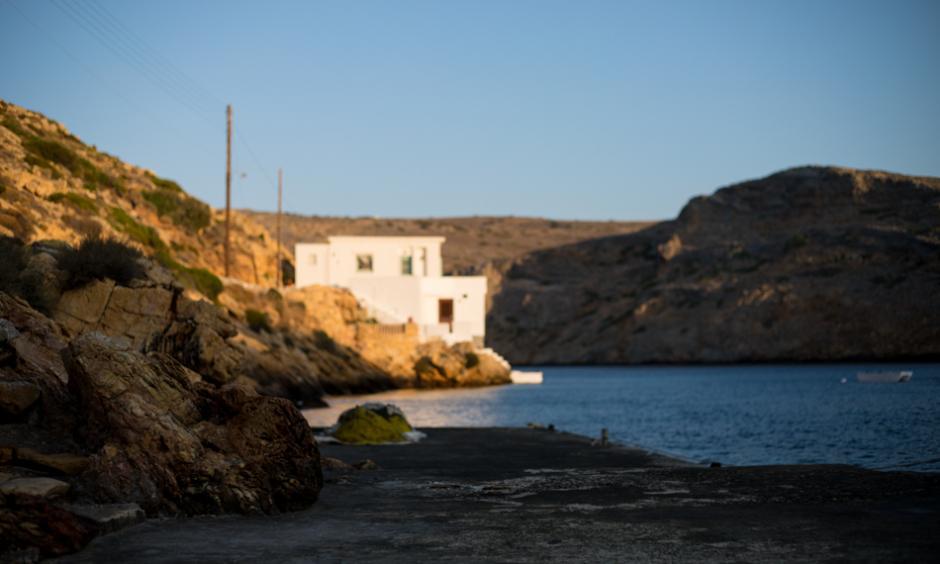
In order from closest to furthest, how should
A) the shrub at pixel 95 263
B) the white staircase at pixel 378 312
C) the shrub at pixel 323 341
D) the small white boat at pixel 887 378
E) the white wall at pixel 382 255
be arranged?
the shrub at pixel 95 263 < the shrub at pixel 323 341 < the small white boat at pixel 887 378 < the white staircase at pixel 378 312 < the white wall at pixel 382 255

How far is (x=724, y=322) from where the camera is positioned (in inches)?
4560

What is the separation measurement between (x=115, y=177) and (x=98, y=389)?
52.6 meters

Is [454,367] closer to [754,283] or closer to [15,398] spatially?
[15,398]

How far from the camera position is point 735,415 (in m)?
41.6

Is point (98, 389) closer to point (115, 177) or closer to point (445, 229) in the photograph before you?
point (115, 177)

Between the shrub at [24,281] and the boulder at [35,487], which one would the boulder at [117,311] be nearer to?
the shrub at [24,281]

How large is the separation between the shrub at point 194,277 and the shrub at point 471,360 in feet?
71.6

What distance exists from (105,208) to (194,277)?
4.82 metres

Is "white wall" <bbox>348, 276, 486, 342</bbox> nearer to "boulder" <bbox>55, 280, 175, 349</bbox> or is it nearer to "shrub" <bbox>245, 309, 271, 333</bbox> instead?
"shrub" <bbox>245, 309, 271, 333</bbox>

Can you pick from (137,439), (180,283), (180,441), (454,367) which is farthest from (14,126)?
(180,441)

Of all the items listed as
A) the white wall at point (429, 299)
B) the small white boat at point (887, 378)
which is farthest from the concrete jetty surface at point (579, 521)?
the white wall at point (429, 299)

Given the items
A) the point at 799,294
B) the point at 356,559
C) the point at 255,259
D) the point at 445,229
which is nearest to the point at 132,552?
the point at 356,559

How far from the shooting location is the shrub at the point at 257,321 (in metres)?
51.7

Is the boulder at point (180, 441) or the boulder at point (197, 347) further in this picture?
the boulder at point (197, 347)
